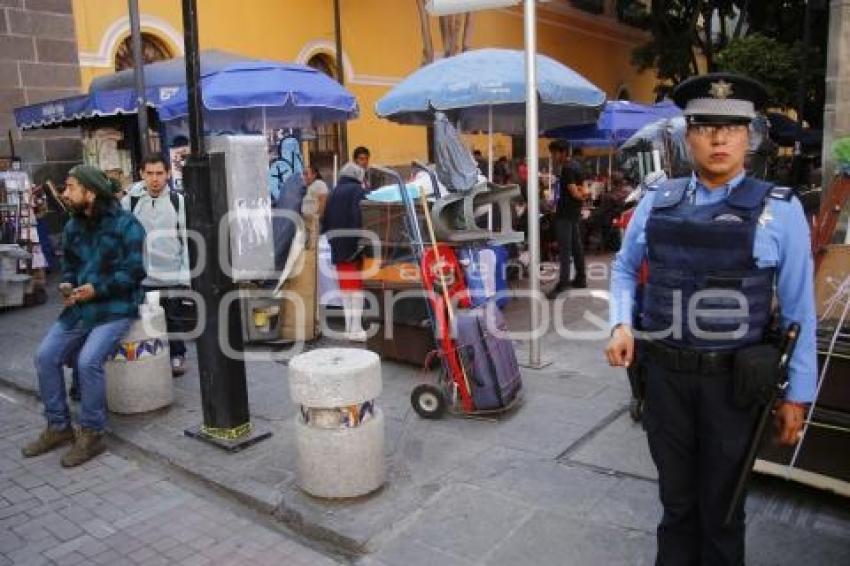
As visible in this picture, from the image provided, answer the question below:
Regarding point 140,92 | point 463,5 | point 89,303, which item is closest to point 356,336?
point 89,303

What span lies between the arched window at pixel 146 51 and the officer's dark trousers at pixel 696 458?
1258 cm

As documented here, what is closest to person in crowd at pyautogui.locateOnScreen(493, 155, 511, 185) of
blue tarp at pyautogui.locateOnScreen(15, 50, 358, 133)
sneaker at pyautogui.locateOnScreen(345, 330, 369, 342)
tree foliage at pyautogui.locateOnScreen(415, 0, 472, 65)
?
tree foliage at pyautogui.locateOnScreen(415, 0, 472, 65)

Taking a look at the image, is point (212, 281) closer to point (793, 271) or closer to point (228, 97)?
point (793, 271)

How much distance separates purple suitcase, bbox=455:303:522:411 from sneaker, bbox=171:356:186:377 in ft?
8.84

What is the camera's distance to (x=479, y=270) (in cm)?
622

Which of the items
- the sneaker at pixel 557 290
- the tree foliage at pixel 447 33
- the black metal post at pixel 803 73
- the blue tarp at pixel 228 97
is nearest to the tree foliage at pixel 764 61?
the black metal post at pixel 803 73

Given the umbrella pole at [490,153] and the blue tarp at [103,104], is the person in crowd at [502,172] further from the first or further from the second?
the blue tarp at [103,104]

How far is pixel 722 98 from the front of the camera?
2.61 metres

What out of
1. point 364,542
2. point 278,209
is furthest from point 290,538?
point 278,209

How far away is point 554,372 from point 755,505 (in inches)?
93.2

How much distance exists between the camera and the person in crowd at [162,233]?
20.5ft

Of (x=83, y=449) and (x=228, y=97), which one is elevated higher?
(x=228, y=97)

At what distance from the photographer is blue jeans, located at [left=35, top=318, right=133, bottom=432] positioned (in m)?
4.76

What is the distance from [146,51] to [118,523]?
11.5 m
